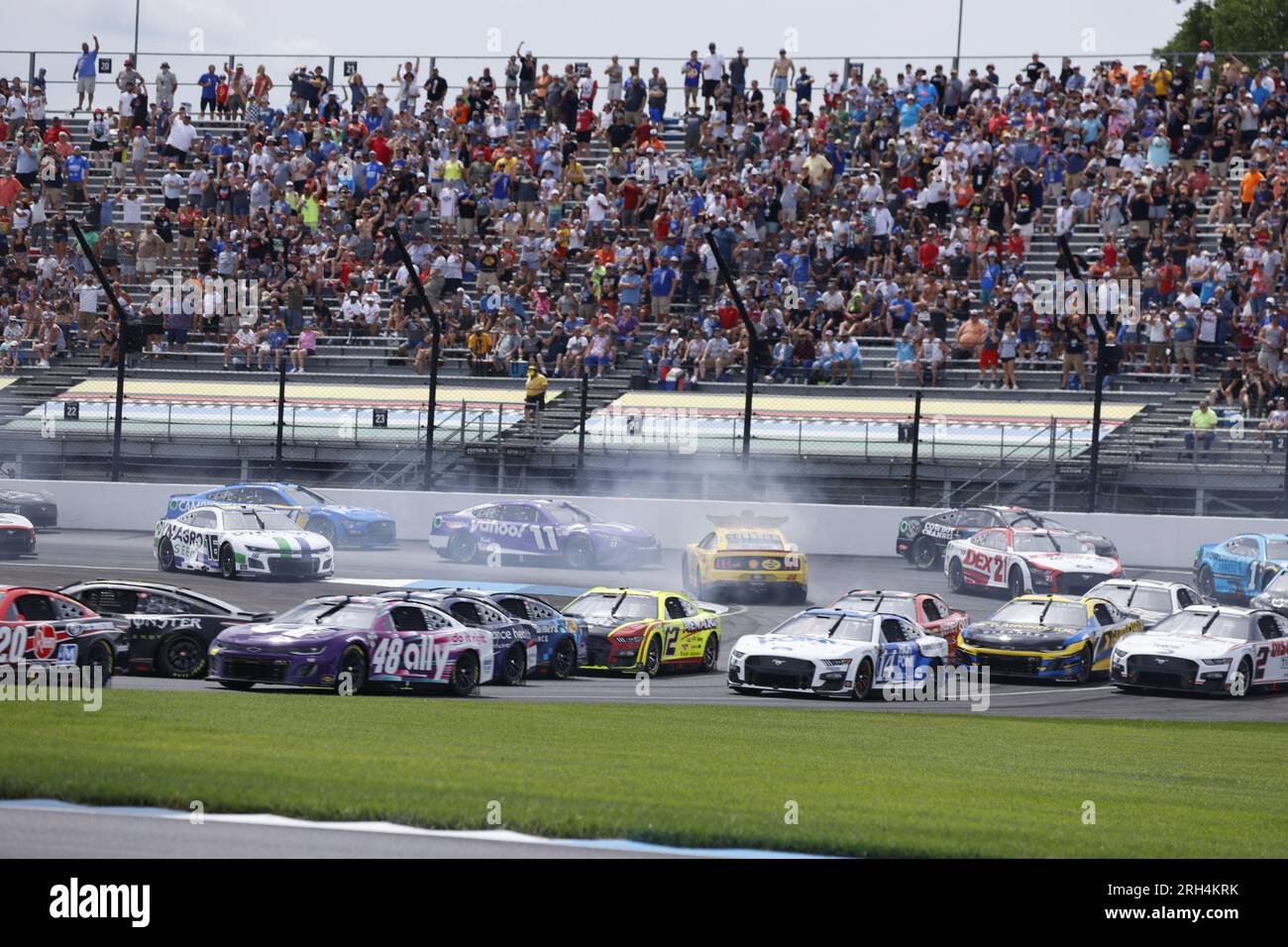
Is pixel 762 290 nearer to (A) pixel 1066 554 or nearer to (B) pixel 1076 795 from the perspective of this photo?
(A) pixel 1066 554

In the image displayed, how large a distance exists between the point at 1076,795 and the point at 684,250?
84.5 ft

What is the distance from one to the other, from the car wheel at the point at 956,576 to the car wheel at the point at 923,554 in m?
1.62

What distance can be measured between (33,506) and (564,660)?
14657mm

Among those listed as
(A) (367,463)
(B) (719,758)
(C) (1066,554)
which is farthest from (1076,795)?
(A) (367,463)

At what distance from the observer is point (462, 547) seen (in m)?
30.5

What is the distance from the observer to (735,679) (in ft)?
68.5

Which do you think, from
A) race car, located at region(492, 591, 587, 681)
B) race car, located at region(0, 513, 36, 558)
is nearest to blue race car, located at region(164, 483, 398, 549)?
race car, located at region(0, 513, 36, 558)

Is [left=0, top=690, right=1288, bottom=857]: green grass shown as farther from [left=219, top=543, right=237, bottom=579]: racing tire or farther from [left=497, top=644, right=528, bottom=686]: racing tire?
[left=219, top=543, right=237, bottom=579]: racing tire

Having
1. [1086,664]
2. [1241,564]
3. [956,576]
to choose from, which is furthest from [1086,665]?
[1241,564]

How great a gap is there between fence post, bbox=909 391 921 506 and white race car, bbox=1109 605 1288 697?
8481mm

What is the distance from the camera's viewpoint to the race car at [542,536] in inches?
1182

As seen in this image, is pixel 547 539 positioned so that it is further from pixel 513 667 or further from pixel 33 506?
pixel 513 667

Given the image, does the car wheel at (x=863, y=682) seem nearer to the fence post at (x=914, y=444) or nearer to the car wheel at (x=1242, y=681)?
the car wheel at (x=1242, y=681)
